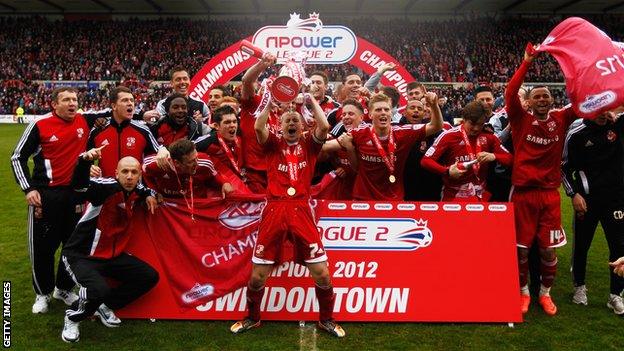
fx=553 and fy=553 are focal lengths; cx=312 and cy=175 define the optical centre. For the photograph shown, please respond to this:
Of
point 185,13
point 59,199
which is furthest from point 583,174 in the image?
point 185,13

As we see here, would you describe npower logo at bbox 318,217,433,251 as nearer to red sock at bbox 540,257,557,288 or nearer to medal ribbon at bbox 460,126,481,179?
medal ribbon at bbox 460,126,481,179

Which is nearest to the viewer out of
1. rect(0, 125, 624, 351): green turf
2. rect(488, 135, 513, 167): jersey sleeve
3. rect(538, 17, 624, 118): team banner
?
rect(538, 17, 624, 118): team banner

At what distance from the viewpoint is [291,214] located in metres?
4.62

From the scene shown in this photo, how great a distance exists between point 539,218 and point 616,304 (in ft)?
3.75

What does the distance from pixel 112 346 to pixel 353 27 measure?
3498 centimetres

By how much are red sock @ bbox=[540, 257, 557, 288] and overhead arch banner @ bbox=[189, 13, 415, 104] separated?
4323mm

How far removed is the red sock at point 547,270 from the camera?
5.34m

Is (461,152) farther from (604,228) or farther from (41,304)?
(41,304)

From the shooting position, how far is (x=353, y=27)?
37.3 metres

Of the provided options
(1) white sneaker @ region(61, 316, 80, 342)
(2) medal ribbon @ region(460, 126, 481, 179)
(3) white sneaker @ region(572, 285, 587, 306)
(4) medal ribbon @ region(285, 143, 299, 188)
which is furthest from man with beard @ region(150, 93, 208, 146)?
(3) white sneaker @ region(572, 285, 587, 306)

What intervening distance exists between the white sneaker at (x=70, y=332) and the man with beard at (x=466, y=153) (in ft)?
→ 11.3

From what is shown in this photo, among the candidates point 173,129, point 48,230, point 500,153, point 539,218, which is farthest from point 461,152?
point 48,230

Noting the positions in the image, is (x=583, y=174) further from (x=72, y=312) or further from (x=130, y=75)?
(x=130, y=75)

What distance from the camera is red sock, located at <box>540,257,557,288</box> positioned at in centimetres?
534
